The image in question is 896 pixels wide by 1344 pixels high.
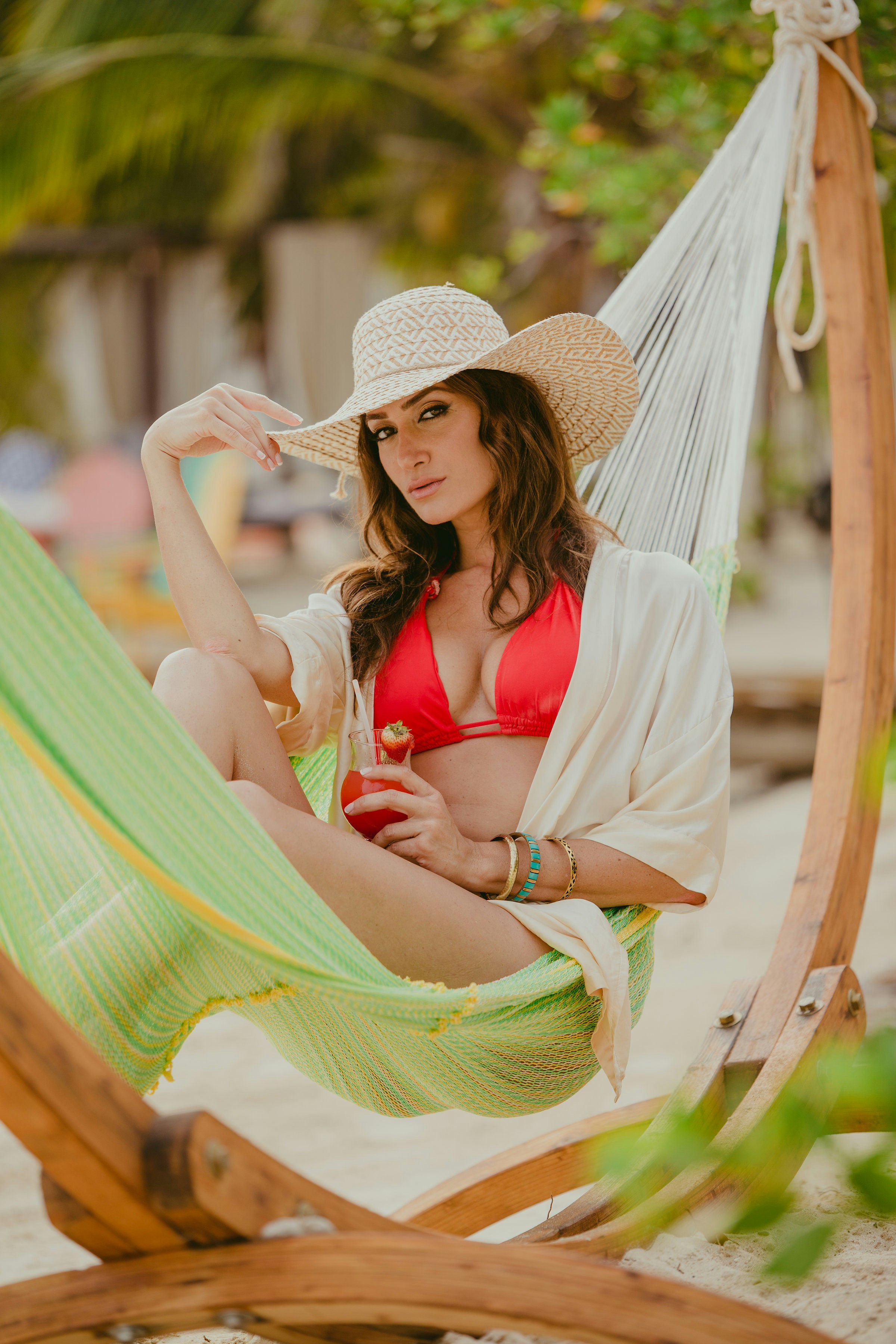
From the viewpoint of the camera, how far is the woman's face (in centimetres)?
167

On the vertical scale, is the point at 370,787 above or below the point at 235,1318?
above

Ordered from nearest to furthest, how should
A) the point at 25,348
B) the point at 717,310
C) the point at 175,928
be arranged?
the point at 175,928, the point at 717,310, the point at 25,348

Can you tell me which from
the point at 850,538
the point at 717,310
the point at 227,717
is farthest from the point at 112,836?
the point at 717,310

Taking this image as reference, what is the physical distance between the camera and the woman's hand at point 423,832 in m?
1.48

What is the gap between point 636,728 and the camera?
1609 mm

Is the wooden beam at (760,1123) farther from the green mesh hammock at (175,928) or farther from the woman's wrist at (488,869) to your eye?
the woman's wrist at (488,869)

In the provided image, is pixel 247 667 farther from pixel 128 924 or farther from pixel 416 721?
pixel 128 924

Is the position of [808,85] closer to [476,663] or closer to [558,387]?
[558,387]

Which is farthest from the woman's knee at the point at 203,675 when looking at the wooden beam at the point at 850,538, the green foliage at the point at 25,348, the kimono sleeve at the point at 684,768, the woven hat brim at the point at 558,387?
the green foliage at the point at 25,348

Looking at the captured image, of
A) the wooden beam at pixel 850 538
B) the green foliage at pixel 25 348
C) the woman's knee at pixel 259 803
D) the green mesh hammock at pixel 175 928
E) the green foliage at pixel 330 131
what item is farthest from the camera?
the green foliage at pixel 25 348

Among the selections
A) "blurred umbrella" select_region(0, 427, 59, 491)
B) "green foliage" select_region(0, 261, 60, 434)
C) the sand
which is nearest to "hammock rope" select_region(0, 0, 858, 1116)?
the sand

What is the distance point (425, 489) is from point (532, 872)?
1.67ft

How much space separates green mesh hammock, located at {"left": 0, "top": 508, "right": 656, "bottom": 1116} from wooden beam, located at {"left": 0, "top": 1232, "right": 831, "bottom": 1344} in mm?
216

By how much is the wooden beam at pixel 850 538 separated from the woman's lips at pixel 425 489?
0.65 meters
